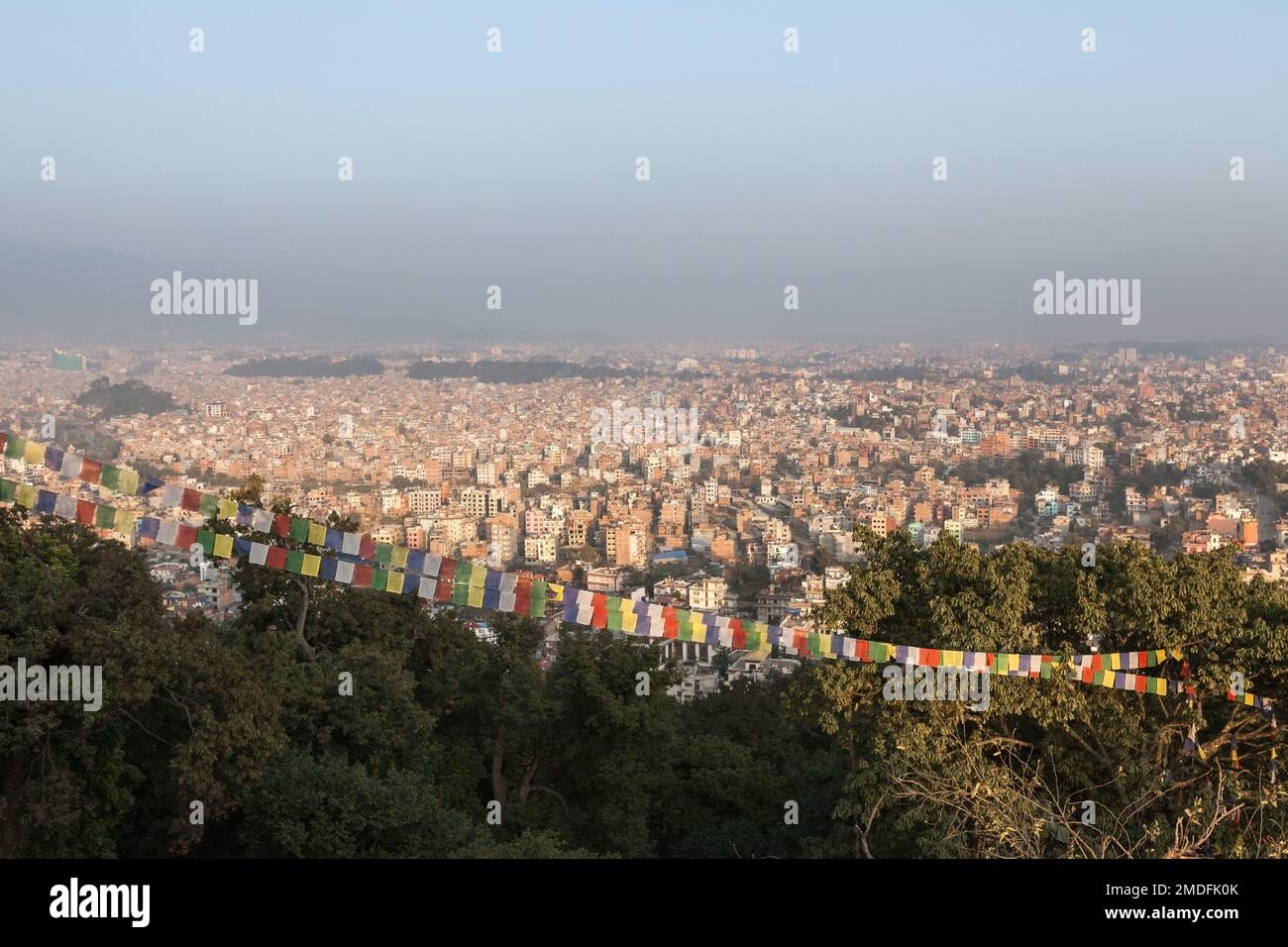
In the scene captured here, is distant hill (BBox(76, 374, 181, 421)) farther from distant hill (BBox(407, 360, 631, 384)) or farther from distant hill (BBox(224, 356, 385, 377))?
distant hill (BBox(407, 360, 631, 384))

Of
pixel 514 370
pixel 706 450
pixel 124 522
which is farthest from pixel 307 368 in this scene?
pixel 124 522

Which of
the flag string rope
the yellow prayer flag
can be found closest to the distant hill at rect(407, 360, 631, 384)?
the flag string rope

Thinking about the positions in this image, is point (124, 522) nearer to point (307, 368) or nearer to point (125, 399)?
point (125, 399)

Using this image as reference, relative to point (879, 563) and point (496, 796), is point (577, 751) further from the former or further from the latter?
point (879, 563)

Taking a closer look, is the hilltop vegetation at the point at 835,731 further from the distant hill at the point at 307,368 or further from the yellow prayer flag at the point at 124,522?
the distant hill at the point at 307,368

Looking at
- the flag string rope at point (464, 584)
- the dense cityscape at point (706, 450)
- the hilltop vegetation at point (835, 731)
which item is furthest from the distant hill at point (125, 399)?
the flag string rope at point (464, 584)

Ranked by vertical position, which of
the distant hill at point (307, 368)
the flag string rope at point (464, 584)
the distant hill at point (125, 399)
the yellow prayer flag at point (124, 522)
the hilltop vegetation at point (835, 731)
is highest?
the distant hill at point (307, 368)

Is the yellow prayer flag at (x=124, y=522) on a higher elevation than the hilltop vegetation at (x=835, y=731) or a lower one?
higher
